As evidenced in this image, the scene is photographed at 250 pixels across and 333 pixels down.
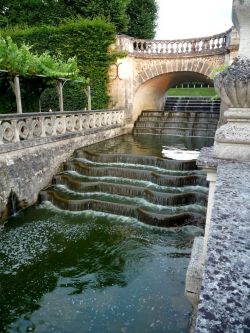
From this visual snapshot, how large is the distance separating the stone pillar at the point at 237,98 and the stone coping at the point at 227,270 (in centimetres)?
83

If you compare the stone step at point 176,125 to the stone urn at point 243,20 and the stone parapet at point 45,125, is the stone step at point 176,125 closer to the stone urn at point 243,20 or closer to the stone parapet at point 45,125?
the stone parapet at point 45,125

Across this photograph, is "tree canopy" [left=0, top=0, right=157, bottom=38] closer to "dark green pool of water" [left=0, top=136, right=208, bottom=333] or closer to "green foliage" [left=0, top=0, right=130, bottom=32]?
"green foliage" [left=0, top=0, right=130, bottom=32]

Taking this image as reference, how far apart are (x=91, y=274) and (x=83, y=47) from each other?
14616 millimetres

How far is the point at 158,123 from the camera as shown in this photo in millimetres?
18641

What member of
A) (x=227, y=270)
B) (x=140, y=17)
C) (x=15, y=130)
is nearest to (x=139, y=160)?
(x=15, y=130)

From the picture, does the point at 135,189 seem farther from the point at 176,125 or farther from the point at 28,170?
the point at 176,125

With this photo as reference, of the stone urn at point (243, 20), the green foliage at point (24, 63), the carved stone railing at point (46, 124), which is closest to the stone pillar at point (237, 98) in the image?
the stone urn at point (243, 20)

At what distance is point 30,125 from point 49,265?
16.7ft

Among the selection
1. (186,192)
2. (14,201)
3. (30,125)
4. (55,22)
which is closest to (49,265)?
(14,201)

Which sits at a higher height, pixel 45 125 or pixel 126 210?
pixel 45 125

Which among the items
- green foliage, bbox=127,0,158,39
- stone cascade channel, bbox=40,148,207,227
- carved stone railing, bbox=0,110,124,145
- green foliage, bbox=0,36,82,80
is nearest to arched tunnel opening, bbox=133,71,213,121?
carved stone railing, bbox=0,110,124,145

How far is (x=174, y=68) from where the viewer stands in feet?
59.2

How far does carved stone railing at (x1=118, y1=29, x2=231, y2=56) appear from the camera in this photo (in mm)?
16641

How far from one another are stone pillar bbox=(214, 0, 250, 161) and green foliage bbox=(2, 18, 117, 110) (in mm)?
15349
